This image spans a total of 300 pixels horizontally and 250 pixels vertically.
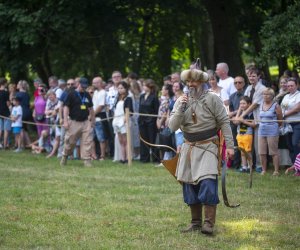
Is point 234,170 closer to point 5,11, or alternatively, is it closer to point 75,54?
point 5,11

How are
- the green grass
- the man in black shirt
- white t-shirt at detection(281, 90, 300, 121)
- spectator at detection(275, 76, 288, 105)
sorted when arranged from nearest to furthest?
1. the green grass
2. white t-shirt at detection(281, 90, 300, 121)
3. spectator at detection(275, 76, 288, 105)
4. the man in black shirt

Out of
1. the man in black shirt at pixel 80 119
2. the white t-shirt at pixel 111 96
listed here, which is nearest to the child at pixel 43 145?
the white t-shirt at pixel 111 96

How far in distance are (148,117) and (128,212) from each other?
22.1ft

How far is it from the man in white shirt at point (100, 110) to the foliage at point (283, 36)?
432 centimetres

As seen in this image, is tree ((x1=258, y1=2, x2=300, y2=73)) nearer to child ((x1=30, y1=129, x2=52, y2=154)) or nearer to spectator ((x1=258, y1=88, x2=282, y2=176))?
spectator ((x1=258, y1=88, x2=282, y2=176))

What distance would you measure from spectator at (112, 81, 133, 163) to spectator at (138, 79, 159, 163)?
341 mm

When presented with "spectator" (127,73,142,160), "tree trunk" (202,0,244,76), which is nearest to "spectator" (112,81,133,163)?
"spectator" (127,73,142,160)

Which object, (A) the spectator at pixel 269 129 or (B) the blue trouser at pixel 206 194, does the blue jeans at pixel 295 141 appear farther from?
(B) the blue trouser at pixel 206 194

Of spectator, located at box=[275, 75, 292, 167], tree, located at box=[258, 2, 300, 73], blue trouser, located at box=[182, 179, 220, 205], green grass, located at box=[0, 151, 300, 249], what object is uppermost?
tree, located at box=[258, 2, 300, 73]

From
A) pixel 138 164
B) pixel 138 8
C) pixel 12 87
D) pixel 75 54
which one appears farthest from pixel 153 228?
pixel 75 54

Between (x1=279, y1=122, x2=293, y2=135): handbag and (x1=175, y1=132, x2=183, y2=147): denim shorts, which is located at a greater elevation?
(x1=279, y1=122, x2=293, y2=135): handbag

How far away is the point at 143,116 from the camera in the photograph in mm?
16984

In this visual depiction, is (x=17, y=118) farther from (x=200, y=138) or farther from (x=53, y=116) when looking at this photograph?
(x=200, y=138)

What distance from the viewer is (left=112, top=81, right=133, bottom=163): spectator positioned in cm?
1694
